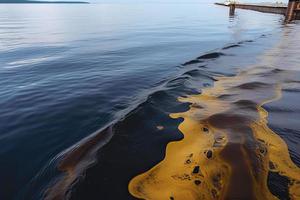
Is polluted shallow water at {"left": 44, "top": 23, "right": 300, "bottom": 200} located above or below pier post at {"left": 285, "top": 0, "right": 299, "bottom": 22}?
above

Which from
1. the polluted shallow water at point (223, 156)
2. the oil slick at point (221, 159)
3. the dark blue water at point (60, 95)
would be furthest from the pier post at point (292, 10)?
the oil slick at point (221, 159)

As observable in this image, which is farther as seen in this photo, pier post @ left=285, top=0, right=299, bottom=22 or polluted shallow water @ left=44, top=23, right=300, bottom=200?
pier post @ left=285, top=0, right=299, bottom=22

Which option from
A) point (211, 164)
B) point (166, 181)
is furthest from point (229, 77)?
point (166, 181)

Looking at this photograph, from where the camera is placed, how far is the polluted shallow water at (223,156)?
4.07 meters

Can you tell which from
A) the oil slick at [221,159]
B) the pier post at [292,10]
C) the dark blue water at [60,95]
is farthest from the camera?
the pier post at [292,10]

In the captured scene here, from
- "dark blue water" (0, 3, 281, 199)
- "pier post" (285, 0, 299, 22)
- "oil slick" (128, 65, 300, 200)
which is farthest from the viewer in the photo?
"pier post" (285, 0, 299, 22)

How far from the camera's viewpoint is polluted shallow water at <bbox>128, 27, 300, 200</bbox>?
13.3 feet

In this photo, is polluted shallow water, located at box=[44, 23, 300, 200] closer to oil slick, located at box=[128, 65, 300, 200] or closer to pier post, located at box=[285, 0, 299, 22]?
oil slick, located at box=[128, 65, 300, 200]

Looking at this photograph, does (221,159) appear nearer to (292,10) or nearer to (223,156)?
(223,156)

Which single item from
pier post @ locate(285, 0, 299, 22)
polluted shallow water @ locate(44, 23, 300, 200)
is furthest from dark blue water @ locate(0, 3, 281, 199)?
pier post @ locate(285, 0, 299, 22)

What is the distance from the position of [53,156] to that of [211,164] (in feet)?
Result: 11.1

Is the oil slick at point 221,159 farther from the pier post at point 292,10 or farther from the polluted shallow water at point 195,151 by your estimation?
the pier post at point 292,10

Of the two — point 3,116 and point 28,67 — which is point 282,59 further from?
point 28,67

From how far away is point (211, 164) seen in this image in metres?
4.70
